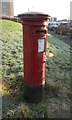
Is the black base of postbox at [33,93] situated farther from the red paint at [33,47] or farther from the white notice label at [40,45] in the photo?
the white notice label at [40,45]

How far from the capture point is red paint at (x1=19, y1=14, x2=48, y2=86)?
4383 millimetres

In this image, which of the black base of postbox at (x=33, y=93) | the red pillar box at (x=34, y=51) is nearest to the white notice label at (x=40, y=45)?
the red pillar box at (x=34, y=51)

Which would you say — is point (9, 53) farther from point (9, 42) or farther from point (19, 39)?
point (19, 39)

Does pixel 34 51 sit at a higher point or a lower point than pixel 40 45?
lower

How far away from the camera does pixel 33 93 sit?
466 cm

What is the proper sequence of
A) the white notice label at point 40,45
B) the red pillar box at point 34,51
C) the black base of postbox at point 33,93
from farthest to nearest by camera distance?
the black base of postbox at point 33,93 < the white notice label at point 40,45 < the red pillar box at point 34,51

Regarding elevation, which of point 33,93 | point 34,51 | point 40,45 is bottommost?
point 33,93

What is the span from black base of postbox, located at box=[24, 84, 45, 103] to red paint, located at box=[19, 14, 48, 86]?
0.31ft

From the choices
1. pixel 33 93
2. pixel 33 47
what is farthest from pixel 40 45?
pixel 33 93

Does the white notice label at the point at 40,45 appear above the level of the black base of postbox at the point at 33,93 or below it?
above

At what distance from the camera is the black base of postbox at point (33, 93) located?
463 centimetres

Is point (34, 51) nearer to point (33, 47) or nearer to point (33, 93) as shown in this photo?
point (33, 47)

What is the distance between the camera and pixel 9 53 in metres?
6.73

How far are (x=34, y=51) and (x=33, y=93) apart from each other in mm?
802
